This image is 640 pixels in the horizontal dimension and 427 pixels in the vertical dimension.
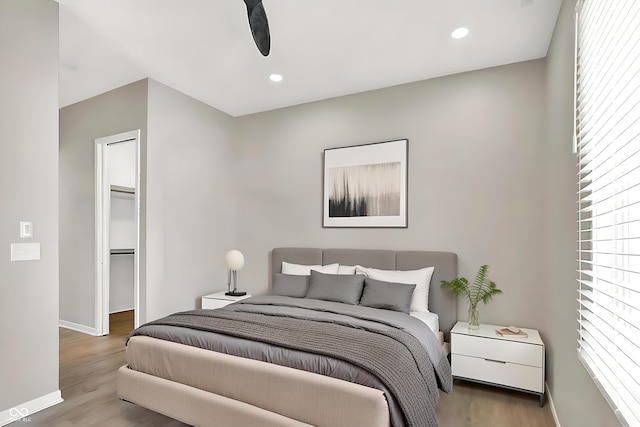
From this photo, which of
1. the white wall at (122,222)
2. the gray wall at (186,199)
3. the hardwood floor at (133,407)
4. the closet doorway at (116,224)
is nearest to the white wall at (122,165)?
the closet doorway at (116,224)

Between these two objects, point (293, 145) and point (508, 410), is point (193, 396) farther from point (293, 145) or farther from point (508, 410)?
point (293, 145)

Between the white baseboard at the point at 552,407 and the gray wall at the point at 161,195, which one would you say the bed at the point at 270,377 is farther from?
the gray wall at the point at 161,195

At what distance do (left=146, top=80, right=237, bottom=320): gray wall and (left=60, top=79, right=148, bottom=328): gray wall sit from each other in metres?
0.52

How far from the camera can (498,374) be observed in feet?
8.71

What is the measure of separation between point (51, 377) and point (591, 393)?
11.0 feet

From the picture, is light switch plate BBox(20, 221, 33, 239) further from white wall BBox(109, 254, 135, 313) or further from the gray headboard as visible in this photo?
white wall BBox(109, 254, 135, 313)

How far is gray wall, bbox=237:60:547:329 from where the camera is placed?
3.06 meters

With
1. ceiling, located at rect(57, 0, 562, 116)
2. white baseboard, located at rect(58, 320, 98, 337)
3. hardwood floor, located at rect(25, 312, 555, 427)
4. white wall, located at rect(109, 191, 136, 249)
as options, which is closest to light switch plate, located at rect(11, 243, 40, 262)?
hardwood floor, located at rect(25, 312, 555, 427)

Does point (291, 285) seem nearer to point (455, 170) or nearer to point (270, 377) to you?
point (270, 377)

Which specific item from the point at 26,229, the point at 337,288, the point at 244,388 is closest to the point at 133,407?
the point at 244,388

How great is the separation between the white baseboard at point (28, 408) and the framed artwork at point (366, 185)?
277cm

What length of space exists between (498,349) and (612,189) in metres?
1.72

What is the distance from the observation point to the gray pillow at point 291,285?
3.42 m

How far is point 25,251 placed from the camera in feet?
7.87
